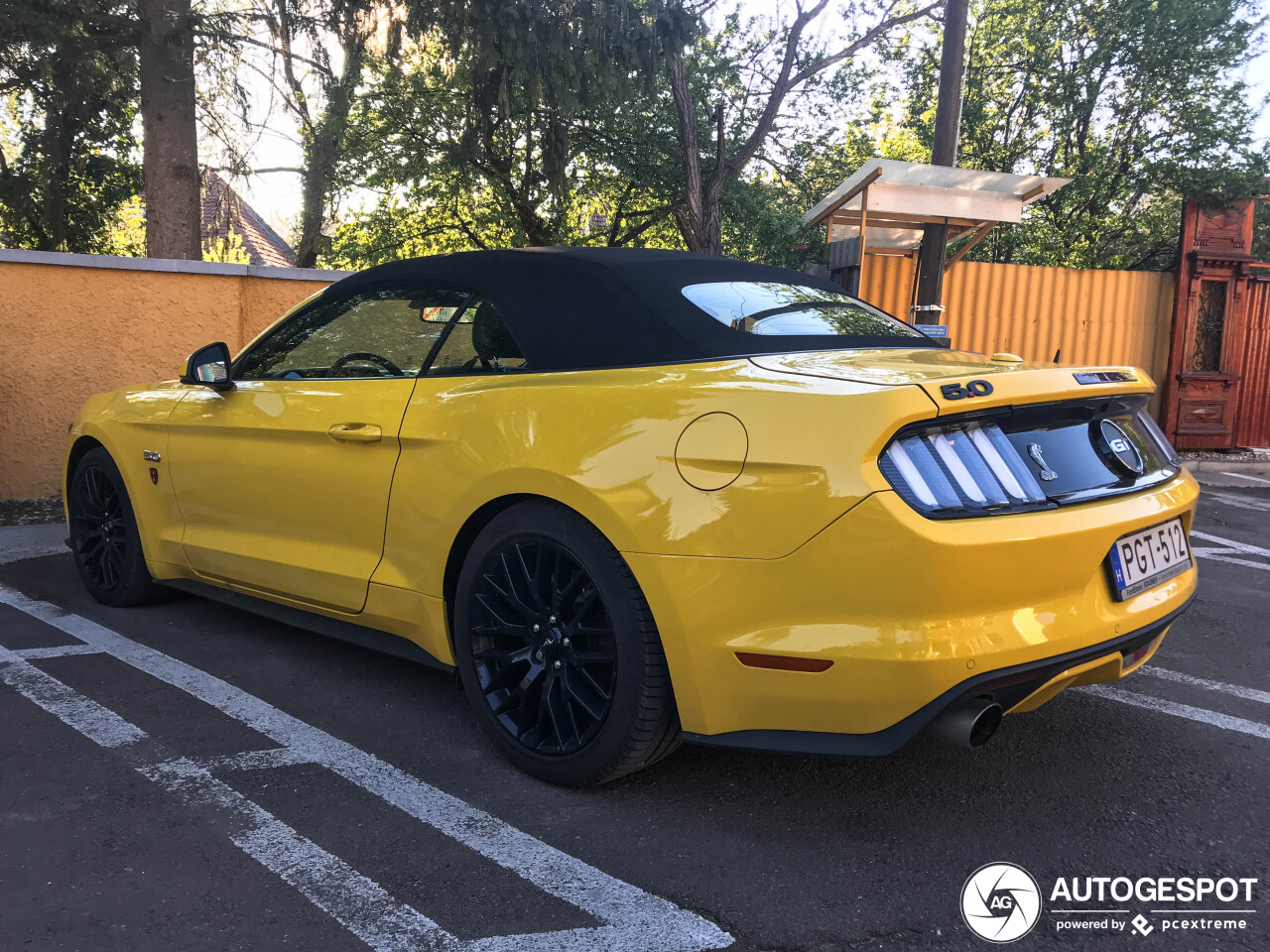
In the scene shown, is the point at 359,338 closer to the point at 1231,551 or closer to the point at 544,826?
the point at 544,826

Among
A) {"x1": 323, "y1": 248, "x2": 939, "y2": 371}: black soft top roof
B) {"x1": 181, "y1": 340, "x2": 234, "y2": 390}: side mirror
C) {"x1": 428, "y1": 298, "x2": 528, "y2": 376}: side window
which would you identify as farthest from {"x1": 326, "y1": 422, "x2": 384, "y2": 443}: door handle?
{"x1": 181, "y1": 340, "x2": 234, "y2": 390}: side mirror

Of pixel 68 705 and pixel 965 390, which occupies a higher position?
pixel 965 390

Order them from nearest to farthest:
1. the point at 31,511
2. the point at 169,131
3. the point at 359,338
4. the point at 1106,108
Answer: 1. the point at 359,338
2. the point at 31,511
3. the point at 169,131
4. the point at 1106,108

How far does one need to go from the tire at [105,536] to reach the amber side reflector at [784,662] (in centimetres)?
314

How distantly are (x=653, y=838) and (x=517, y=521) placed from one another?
895 mm

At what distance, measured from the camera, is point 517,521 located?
2703mm

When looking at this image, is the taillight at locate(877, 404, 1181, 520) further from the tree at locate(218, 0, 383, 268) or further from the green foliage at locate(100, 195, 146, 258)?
the green foliage at locate(100, 195, 146, 258)

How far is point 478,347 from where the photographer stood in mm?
3084

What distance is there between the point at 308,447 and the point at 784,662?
1930 mm

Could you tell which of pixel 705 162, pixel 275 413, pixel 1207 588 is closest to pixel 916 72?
pixel 705 162

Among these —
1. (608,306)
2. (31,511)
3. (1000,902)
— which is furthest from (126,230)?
(1000,902)

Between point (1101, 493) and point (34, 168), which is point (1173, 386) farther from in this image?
point (34, 168)

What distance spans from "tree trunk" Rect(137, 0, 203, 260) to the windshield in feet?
23.0

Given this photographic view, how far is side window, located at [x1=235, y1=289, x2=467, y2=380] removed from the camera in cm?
328
